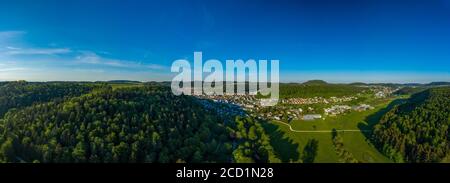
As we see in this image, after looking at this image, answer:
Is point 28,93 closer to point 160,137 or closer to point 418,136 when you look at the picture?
point 160,137

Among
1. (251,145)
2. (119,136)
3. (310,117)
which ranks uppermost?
(119,136)

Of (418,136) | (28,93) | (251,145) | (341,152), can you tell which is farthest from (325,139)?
(28,93)

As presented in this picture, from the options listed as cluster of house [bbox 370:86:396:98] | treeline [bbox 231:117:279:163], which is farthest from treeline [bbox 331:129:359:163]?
cluster of house [bbox 370:86:396:98]

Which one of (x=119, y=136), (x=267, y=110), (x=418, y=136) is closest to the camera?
(x=119, y=136)

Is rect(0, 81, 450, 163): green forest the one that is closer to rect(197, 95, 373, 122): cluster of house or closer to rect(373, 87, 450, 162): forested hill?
rect(373, 87, 450, 162): forested hill

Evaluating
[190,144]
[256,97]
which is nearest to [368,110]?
[256,97]

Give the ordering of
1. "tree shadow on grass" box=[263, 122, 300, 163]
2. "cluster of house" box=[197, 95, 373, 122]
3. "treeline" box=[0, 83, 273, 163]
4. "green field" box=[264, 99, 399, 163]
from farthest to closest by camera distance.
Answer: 1. "cluster of house" box=[197, 95, 373, 122]
2. "tree shadow on grass" box=[263, 122, 300, 163]
3. "green field" box=[264, 99, 399, 163]
4. "treeline" box=[0, 83, 273, 163]
